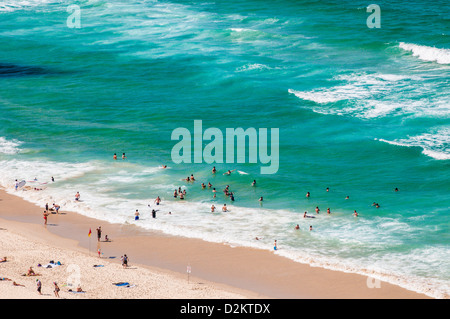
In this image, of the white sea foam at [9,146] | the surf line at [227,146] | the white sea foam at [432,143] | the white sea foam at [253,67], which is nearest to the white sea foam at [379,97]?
the white sea foam at [432,143]

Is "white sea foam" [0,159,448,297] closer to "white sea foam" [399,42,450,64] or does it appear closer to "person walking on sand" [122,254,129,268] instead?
"person walking on sand" [122,254,129,268]

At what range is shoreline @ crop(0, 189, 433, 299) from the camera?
4238 cm

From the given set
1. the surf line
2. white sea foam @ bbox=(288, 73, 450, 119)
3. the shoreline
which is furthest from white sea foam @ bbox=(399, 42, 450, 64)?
the shoreline

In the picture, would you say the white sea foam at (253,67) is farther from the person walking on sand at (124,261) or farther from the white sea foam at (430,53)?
the person walking on sand at (124,261)

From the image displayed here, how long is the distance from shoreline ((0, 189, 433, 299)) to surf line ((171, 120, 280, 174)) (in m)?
14.1

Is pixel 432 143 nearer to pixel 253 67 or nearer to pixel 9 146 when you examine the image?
pixel 253 67

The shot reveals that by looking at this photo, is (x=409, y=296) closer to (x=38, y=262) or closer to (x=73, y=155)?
(x=38, y=262)

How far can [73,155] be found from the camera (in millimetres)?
66750

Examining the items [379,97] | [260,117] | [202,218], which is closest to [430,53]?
[379,97]

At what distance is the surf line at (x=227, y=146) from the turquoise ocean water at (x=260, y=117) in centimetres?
106

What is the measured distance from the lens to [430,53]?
8281 cm

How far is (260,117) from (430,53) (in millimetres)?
25537

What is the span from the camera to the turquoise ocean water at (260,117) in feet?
168
